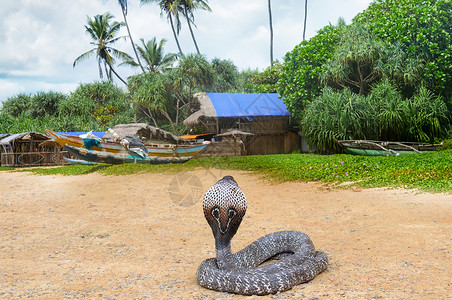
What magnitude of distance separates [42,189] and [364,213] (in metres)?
8.52

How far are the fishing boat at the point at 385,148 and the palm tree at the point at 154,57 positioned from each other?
21558 millimetres

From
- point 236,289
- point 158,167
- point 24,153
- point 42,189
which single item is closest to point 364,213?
point 236,289

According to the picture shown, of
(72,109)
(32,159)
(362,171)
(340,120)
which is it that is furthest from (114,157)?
(72,109)

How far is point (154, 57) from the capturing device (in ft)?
113

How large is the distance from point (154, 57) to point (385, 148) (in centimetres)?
2340

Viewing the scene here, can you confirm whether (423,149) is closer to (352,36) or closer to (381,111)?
(381,111)

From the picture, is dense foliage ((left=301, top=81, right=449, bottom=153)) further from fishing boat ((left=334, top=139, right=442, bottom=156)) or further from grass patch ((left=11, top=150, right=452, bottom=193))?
grass patch ((left=11, top=150, right=452, bottom=193))

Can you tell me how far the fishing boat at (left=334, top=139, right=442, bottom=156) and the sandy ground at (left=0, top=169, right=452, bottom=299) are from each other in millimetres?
7148

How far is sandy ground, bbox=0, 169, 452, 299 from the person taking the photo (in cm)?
374

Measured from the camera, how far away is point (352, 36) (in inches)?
860

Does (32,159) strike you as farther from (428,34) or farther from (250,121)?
(428,34)

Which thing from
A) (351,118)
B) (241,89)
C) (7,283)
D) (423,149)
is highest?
(241,89)

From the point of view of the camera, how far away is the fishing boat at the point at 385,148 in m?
15.8

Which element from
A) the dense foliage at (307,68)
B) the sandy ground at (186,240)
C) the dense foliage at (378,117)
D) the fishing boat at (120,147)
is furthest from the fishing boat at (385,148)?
the sandy ground at (186,240)
